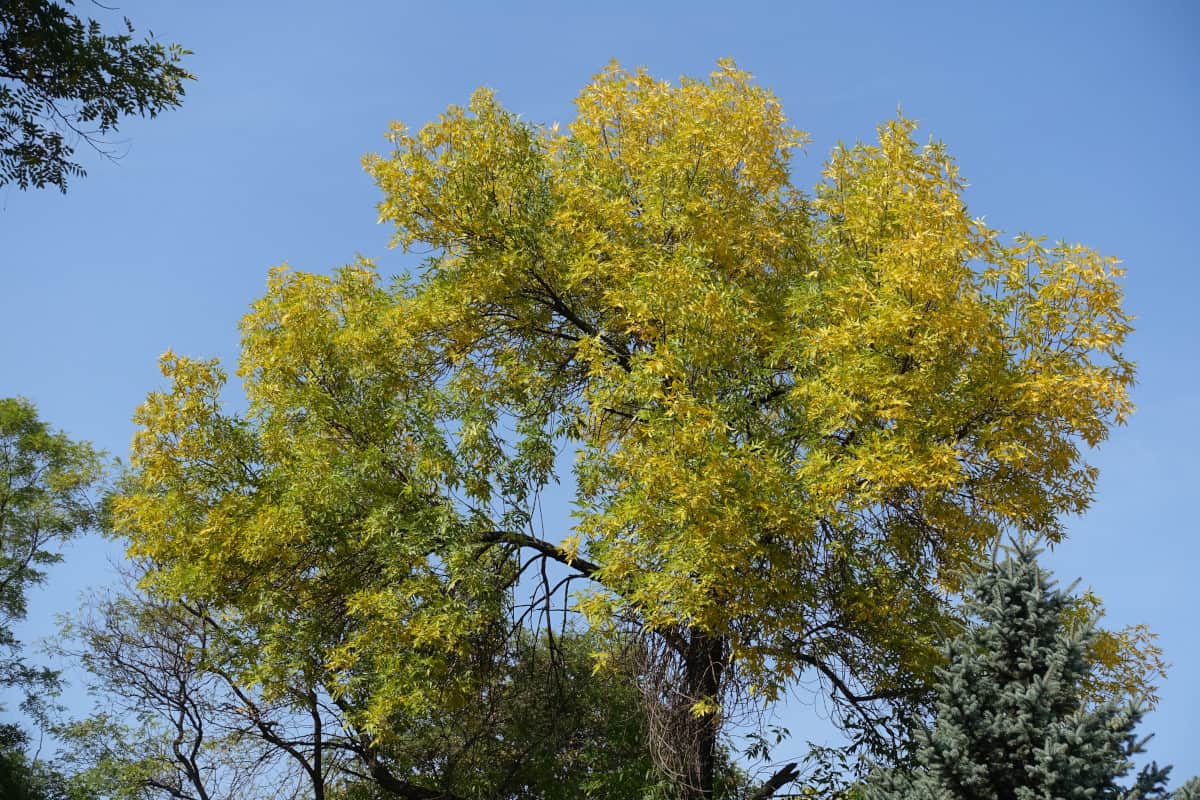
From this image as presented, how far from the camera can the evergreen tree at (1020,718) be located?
787cm

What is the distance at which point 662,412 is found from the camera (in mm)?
11336

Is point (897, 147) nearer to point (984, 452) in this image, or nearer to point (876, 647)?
point (984, 452)

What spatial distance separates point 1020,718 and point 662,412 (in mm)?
4728

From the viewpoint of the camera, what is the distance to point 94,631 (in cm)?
1630

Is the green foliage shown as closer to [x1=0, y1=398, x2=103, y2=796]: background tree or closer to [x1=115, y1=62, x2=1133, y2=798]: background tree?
[x1=0, y1=398, x2=103, y2=796]: background tree

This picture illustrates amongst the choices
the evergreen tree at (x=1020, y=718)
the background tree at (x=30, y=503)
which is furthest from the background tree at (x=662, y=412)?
the background tree at (x=30, y=503)

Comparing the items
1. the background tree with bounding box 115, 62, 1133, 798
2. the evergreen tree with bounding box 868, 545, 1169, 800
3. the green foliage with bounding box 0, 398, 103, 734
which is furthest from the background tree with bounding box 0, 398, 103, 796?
the evergreen tree with bounding box 868, 545, 1169, 800

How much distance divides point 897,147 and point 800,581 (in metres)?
4.67

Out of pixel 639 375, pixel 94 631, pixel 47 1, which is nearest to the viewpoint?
pixel 47 1

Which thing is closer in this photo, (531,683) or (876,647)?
(876,647)

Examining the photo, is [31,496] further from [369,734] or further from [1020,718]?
[1020,718]

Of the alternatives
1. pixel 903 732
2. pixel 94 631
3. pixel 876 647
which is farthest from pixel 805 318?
pixel 94 631

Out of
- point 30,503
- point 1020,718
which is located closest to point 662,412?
point 1020,718

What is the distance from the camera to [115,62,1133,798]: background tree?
10.1 meters
